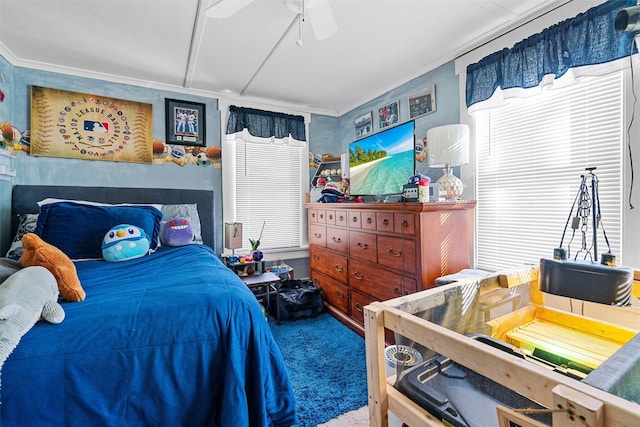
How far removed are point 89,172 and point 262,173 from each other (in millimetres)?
1648

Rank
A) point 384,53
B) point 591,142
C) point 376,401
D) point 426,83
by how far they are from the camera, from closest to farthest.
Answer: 1. point 376,401
2. point 591,142
3. point 384,53
4. point 426,83

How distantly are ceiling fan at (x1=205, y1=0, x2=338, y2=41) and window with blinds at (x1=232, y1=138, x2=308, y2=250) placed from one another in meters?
1.76

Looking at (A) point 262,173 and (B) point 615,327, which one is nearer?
(B) point 615,327

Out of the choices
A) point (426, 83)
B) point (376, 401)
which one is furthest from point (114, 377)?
point (426, 83)

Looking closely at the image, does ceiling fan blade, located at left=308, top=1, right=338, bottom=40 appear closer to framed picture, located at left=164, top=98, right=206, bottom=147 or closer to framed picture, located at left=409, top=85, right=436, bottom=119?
framed picture, located at left=409, top=85, right=436, bottom=119

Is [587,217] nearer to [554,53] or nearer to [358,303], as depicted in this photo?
[554,53]

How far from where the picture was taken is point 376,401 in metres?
0.93

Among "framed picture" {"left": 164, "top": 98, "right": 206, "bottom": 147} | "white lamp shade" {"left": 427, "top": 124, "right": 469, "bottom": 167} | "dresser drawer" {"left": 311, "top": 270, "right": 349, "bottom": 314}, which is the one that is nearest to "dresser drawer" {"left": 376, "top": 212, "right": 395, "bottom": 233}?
"white lamp shade" {"left": 427, "top": 124, "right": 469, "bottom": 167}

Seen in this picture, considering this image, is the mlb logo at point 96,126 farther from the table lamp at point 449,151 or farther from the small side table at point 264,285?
the table lamp at point 449,151

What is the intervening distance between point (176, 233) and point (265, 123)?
162cm

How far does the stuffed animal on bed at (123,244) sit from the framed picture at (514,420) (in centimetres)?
218

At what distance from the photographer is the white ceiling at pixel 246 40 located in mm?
1807

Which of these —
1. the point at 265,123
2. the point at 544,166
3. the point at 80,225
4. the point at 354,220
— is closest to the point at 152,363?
the point at 80,225

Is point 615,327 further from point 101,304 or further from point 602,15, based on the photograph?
point 101,304
